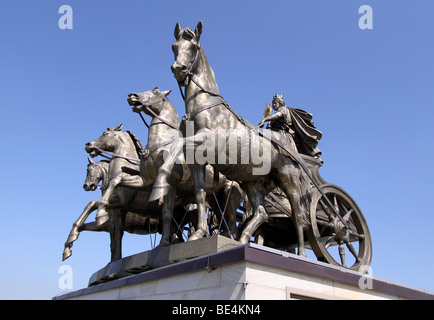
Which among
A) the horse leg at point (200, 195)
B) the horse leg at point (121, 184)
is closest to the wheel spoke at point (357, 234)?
the horse leg at point (200, 195)

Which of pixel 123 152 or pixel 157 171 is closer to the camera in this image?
pixel 157 171

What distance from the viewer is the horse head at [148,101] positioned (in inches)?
388

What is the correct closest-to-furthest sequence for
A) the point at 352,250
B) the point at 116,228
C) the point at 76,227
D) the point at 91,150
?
the point at 352,250 < the point at 76,227 < the point at 116,228 < the point at 91,150

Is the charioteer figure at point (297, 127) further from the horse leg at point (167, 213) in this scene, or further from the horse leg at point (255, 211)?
the horse leg at point (167, 213)

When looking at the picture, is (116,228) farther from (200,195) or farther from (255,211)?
(255,211)

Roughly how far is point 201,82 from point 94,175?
229 inches

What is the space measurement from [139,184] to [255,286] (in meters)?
4.97

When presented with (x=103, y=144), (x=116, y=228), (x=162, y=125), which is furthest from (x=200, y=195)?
(x=103, y=144)

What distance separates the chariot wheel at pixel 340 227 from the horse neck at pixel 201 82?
310 centimetres

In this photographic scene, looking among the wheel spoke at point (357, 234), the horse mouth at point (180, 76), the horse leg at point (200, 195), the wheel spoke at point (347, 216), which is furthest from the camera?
the wheel spoke at point (347, 216)

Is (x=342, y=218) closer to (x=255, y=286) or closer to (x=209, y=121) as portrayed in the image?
(x=209, y=121)

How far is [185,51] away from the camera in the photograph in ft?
25.1

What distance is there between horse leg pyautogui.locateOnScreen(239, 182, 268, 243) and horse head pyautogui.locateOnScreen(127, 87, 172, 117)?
10.8ft
